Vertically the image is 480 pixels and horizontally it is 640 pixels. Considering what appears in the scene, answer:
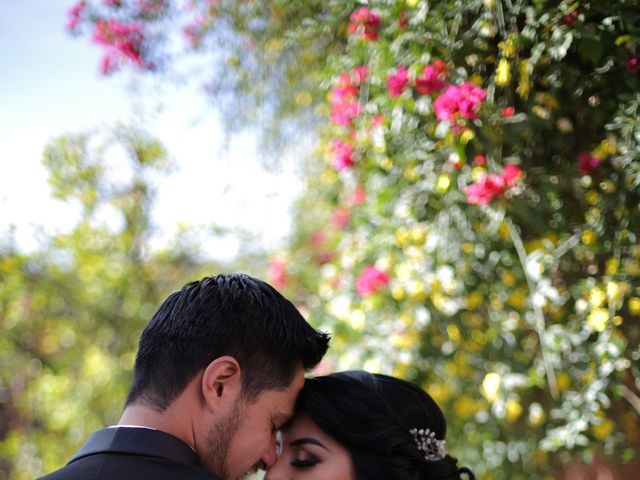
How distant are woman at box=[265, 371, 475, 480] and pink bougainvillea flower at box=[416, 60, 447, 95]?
89 centimetres

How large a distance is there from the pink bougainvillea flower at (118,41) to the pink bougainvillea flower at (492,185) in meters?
1.87

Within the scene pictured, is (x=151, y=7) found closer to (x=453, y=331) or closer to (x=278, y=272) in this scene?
(x=278, y=272)

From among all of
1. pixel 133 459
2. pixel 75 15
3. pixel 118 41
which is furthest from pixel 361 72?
pixel 133 459

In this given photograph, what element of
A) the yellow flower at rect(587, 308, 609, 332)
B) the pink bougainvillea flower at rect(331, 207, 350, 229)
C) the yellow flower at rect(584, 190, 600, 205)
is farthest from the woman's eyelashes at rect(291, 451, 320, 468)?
the pink bougainvillea flower at rect(331, 207, 350, 229)

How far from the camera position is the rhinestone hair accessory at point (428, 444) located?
6.75ft

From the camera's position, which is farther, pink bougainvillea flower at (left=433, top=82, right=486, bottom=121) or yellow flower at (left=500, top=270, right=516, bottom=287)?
yellow flower at (left=500, top=270, right=516, bottom=287)

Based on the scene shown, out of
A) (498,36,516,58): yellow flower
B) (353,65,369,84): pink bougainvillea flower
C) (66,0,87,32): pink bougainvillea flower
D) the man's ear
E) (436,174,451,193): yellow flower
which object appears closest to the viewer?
the man's ear

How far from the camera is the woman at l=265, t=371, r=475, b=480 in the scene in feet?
6.33

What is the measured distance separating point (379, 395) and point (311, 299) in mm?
2350

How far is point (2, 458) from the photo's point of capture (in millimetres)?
5430

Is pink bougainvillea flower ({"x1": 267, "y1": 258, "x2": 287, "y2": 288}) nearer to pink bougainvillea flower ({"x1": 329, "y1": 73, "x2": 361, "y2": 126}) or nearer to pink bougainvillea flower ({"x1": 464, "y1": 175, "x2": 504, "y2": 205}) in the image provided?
pink bougainvillea flower ({"x1": 329, "y1": 73, "x2": 361, "y2": 126})

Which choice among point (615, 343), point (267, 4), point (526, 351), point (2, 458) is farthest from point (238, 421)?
point (2, 458)

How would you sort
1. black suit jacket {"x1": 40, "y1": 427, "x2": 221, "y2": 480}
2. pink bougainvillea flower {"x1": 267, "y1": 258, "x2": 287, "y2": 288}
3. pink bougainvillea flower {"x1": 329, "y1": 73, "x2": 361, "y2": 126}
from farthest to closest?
pink bougainvillea flower {"x1": 267, "y1": 258, "x2": 287, "y2": 288}, pink bougainvillea flower {"x1": 329, "y1": 73, "x2": 361, "y2": 126}, black suit jacket {"x1": 40, "y1": 427, "x2": 221, "y2": 480}

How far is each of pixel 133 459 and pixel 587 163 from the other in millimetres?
1556
